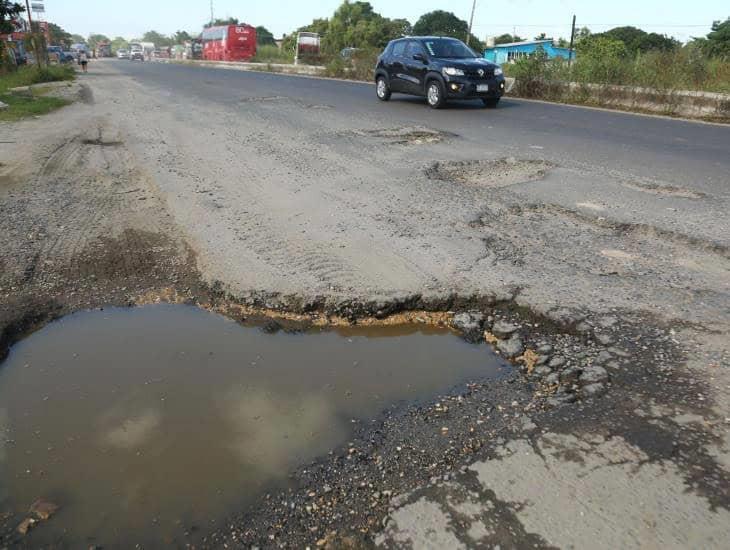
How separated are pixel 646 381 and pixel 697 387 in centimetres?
21

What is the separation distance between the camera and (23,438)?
8.20 feet

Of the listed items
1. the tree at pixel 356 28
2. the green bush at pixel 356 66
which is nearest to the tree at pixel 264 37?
the tree at pixel 356 28

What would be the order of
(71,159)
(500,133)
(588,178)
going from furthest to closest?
(500,133), (71,159), (588,178)

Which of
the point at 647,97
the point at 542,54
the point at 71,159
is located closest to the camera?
the point at 71,159

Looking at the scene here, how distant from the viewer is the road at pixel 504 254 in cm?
193

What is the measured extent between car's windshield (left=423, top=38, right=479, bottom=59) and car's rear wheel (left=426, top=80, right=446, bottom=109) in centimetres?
76

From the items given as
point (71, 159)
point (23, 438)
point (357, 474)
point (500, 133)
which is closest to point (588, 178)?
point (500, 133)

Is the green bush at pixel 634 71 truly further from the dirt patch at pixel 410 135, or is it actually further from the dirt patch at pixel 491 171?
the dirt patch at pixel 491 171

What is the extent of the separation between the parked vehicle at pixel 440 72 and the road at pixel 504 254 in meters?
2.61

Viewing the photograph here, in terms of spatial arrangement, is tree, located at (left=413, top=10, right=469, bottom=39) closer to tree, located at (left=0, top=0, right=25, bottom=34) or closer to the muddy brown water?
tree, located at (left=0, top=0, right=25, bottom=34)

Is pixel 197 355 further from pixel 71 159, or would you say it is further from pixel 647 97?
pixel 647 97

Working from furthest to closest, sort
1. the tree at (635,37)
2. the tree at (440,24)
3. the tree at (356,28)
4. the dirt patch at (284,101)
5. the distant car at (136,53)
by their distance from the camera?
1. the tree at (440,24)
2. the distant car at (136,53)
3. the tree at (356,28)
4. the tree at (635,37)
5. the dirt patch at (284,101)

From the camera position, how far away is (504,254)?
4.12 meters

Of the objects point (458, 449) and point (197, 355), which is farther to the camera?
point (197, 355)
